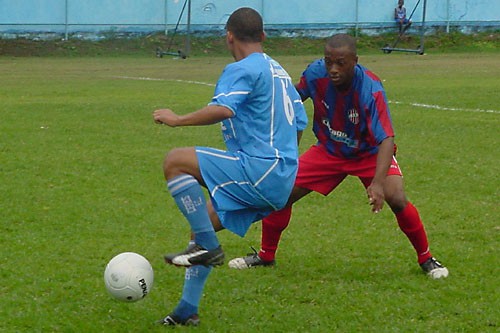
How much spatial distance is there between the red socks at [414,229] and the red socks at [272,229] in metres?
0.75

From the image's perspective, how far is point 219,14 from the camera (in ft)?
119

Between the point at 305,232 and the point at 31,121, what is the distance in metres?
7.58

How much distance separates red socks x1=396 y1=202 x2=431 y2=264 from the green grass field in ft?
0.52

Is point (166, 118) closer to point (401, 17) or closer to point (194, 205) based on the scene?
point (194, 205)

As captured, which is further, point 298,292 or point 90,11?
point 90,11

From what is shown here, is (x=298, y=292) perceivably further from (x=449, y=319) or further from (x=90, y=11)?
(x=90, y=11)

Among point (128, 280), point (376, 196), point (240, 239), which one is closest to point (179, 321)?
point (128, 280)

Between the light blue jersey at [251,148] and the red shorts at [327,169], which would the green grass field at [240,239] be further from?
the light blue jersey at [251,148]

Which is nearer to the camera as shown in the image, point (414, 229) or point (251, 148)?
point (251, 148)

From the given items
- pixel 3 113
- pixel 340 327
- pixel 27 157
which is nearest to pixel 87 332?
pixel 340 327

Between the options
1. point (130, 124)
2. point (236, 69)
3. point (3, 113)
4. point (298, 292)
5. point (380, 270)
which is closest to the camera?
point (236, 69)

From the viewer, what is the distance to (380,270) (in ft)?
20.5

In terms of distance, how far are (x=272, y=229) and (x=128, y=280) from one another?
1611mm

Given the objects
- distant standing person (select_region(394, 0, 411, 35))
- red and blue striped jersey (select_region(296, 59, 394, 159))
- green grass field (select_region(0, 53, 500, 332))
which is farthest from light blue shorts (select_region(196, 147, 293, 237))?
distant standing person (select_region(394, 0, 411, 35))
